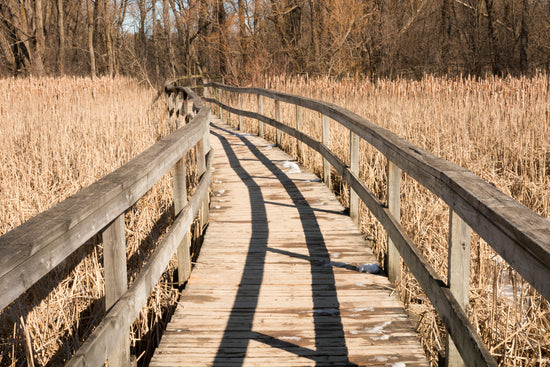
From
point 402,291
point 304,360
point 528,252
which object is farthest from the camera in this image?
point 402,291

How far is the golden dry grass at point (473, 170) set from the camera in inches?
138

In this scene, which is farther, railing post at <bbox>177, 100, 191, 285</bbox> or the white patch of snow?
the white patch of snow

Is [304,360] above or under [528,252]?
under

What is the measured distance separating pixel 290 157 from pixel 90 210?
25.6 feet

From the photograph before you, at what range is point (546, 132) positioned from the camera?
27.8 ft

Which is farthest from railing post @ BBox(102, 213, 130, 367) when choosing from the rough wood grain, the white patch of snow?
the white patch of snow

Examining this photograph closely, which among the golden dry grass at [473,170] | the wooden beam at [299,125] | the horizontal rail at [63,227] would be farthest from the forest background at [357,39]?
the horizontal rail at [63,227]

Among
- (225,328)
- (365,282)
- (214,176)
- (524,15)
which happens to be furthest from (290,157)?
(524,15)

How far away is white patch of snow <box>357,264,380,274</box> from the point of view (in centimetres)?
451

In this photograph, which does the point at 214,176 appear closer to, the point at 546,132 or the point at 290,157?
the point at 290,157

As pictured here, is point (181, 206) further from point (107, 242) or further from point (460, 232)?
point (460, 232)

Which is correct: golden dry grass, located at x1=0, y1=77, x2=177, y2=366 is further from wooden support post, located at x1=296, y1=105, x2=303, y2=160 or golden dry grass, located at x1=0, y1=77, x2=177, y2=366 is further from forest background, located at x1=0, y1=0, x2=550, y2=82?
forest background, located at x1=0, y1=0, x2=550, y2=82

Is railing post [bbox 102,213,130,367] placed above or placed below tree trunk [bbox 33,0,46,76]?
below

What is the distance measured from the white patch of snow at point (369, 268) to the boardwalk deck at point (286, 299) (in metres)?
0.06
